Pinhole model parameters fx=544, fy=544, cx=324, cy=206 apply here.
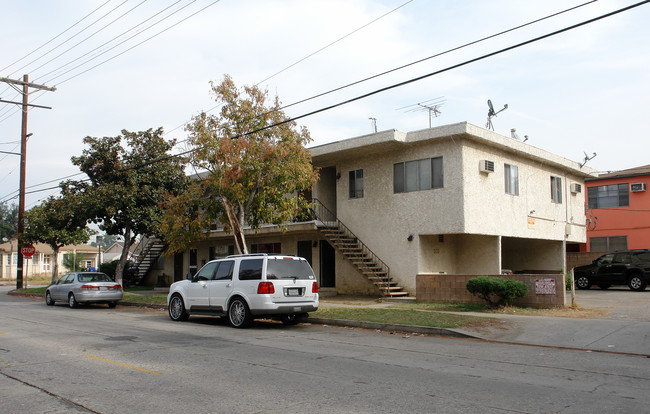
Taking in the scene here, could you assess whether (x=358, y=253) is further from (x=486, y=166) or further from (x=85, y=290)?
(x=85, y=290)

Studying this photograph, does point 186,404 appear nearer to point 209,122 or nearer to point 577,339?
point 577,339

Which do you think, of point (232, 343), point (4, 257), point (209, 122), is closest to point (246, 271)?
point (232, 343)

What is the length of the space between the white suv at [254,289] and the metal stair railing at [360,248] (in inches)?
253

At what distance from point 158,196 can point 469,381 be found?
67.0 ft

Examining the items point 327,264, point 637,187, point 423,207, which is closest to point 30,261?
point 327,264

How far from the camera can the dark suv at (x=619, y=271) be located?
75.7ft

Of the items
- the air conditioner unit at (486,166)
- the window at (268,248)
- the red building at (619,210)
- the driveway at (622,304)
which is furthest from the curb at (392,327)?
the red building at (619,210)

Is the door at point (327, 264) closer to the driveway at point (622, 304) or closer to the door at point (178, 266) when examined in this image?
the driveway at point (622, 304)

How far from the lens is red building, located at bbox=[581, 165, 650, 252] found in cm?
3116

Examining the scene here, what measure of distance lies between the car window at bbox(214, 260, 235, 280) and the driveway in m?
9.98

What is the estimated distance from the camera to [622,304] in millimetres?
17547

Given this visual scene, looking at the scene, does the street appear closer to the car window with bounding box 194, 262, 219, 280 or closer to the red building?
the car window with bounding box 194, 262, 219, 280

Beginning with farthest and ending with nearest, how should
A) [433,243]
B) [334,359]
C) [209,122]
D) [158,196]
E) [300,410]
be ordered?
1. [158,196]
2. [433,243]
3. [209,122]
4. [334,359]
5. [300,410]

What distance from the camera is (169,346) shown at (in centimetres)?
1045
